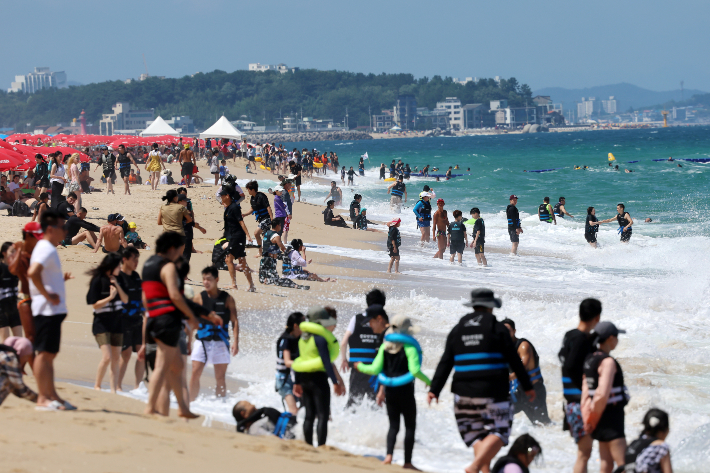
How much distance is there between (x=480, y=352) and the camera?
4.95 m

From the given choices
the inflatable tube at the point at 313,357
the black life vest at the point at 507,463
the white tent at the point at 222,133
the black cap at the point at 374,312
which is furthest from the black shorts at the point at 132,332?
the white tent at the point at 222,133

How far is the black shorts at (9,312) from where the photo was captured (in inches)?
273

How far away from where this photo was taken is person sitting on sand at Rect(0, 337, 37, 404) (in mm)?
5242

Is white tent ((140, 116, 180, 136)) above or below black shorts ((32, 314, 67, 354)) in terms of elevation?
above

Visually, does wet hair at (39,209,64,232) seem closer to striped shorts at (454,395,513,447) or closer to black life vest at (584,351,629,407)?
striped shorts at (454,395,513,447)

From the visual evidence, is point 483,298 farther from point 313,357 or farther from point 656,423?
point 313,357

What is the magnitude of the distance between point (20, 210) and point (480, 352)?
14736 mm

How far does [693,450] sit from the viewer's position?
650cm

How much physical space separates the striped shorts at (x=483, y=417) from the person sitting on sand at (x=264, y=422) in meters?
1.42

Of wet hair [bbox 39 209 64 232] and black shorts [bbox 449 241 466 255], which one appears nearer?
wet hair [bbox 39 209 64 232]

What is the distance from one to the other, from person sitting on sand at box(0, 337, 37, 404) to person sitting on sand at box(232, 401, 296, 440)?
150 cm

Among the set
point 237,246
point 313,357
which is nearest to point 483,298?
point 313,357

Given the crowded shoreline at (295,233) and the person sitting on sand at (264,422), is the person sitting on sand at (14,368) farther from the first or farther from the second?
the crowded shoreline at (295,233)

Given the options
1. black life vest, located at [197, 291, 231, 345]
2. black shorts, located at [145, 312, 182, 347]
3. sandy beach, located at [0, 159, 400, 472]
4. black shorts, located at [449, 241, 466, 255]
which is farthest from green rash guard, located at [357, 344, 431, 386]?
black shorts, located at [449, 241, 466, 255]
